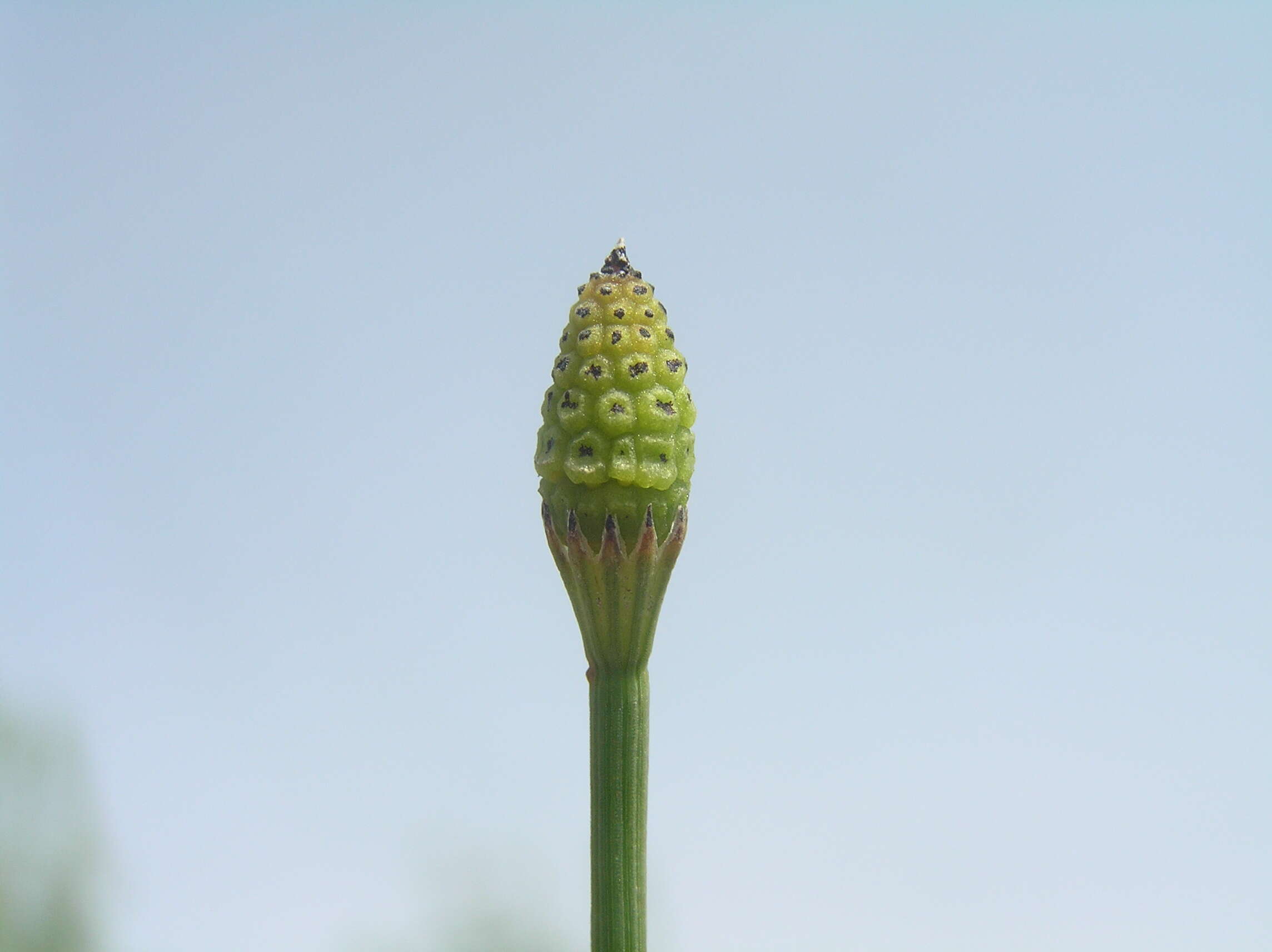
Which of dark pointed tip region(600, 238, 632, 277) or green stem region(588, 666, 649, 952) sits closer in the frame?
green stem region(588, 666, 649, 952)

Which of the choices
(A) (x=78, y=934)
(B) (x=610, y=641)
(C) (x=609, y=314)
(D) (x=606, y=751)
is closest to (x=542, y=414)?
(C) (x=609, y=314)

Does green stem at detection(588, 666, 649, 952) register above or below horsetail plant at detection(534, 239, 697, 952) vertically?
below

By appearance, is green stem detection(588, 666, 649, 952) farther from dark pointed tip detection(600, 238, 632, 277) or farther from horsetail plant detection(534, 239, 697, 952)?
dark pointed tip detection(600, 238, 632, 277)

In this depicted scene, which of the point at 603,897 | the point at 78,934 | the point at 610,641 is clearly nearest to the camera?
the point at 603,897

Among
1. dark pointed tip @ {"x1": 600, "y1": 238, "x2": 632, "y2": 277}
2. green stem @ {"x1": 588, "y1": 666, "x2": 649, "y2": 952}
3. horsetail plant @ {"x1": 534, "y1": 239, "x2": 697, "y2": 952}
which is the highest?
dark pointed tip @ {"x1": 600, "y1": 238, "x2": 632, "y2": 277}

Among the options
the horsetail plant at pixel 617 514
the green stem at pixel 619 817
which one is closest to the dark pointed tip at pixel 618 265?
the horsetail plant at pixel 617 514

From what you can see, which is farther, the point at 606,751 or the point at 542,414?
the point at 542,414

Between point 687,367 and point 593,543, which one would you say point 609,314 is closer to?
point 687,367

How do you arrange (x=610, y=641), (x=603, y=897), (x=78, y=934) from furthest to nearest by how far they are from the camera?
(x=78, y=934)
(x=610, y=641)
(x=603, y=897)

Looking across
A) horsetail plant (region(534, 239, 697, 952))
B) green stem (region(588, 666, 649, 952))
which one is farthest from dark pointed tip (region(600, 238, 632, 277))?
green stem (region(588, 666, 649, 952))
